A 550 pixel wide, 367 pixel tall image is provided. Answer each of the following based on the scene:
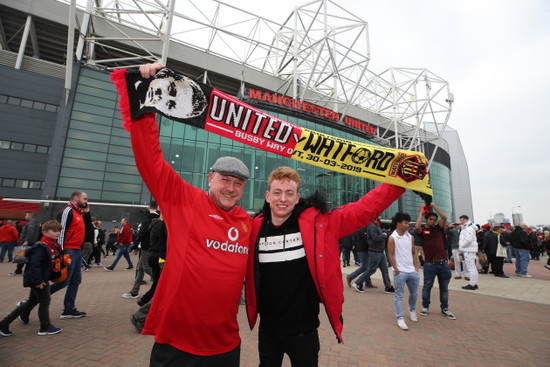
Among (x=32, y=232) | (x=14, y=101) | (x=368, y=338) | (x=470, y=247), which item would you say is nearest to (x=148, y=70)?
(x=368, y=338)

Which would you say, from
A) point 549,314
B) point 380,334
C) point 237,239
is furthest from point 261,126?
point 549,314

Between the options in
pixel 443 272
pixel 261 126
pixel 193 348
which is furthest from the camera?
pixel 443 272

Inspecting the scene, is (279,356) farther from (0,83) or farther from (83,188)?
(0,83)

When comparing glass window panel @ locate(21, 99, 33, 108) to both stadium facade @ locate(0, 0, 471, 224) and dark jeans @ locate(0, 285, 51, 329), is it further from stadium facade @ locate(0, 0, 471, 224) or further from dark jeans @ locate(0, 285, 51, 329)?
dark jeans @ locate(0, 285, 51, 329)

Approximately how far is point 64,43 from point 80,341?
33.8m

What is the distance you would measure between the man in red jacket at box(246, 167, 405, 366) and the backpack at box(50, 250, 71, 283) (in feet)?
13.3

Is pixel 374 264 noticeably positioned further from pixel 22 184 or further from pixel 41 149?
pixel 41 149

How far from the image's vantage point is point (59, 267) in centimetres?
432

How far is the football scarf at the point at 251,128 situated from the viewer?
1946 mm

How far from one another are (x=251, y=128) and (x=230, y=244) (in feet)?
4.34

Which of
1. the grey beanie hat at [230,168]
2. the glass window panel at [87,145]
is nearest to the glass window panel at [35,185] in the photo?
the glass window panel at [87,145]

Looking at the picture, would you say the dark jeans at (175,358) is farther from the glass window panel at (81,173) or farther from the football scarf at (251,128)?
the glass window panel at (81,173)

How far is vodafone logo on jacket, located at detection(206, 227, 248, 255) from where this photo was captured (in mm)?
1793

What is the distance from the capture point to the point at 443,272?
5.50 metres
